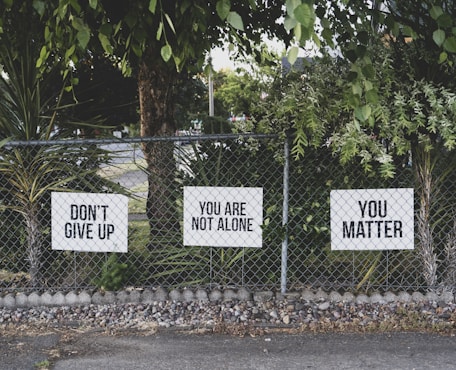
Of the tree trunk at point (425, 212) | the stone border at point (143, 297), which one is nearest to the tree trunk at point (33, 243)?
the stone border at point (143, 297)

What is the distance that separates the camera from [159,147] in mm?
4922

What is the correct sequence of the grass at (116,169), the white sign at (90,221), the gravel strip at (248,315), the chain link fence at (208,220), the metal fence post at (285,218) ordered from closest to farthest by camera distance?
1. the gravel strip at (248,315)
2. the metal fence post at (285,218)
3. the chain link fence at (208,220)
4. the white sign at (90,221)
5. the grass at (116,169)

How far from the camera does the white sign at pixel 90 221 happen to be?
4.66 metres

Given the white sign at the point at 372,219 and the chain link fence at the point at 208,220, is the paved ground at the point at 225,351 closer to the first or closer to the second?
the chain link fence at the point at 208,220

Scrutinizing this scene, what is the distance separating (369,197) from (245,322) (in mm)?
1500

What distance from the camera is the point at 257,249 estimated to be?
15.7ft

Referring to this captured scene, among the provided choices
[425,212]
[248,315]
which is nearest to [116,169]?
[248,315]

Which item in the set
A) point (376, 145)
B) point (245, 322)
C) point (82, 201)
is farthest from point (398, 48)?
point (82, 201)

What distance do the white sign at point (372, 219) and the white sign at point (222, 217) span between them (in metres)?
0.68

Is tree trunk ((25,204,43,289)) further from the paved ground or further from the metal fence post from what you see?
the metal fence post

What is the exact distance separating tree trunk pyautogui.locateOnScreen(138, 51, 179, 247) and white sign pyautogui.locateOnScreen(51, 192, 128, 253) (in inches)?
13.3

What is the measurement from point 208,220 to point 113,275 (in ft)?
3.35

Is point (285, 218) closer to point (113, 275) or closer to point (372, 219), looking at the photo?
point (372, 219)

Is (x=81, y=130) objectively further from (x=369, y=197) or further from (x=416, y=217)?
(x=416, y=217)
